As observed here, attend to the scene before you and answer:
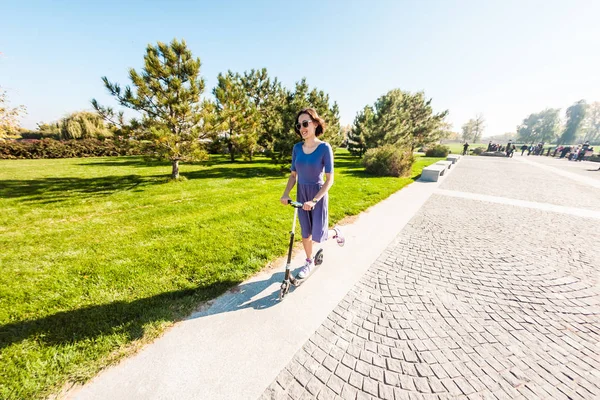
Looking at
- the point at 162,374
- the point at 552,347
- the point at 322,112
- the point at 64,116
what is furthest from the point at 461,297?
the point at 64,116

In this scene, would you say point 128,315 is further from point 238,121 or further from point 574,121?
point 574,121

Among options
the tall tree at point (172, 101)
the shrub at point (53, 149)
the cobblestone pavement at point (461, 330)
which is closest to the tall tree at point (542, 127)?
the cobblestone pavement at point (461, 330)

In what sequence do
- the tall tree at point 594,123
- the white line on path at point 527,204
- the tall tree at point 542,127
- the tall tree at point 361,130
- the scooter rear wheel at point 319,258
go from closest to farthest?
the scooter rear wheel at point 319,258, the white line on path at point 527,204, the tall tree at point 361,130, the tall tree at point 542,127, the tall tree at point 594,123

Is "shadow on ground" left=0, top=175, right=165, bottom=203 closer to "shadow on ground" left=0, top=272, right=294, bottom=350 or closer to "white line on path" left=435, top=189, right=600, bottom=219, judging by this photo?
"shadow on ground" left=0, top=272, right=294, bottom=350

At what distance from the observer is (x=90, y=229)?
189 inches

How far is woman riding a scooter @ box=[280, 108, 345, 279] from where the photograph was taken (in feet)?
8.68

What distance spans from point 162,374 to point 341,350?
5.49 feet

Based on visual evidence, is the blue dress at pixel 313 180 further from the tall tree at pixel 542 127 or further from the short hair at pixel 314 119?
the tall tree at pixel 542 127

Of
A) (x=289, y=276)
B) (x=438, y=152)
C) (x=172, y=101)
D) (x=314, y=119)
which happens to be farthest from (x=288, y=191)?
(x=438, y=152)

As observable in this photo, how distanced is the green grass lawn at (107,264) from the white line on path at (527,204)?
354 centimetres

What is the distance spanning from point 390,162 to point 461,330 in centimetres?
1113

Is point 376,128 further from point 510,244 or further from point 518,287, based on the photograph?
point 518,287

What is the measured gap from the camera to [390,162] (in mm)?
12359

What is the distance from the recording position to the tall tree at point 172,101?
324 inches
